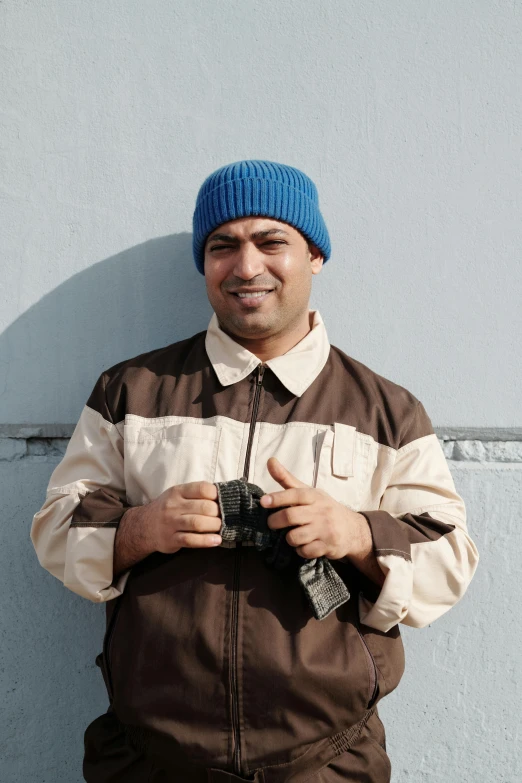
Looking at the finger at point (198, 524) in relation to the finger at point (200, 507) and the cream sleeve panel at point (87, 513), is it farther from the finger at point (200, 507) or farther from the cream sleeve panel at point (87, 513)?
the cream sleeve panel at point (87, 513)

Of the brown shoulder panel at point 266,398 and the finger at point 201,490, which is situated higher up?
the brown shoulder panel at point 266,398

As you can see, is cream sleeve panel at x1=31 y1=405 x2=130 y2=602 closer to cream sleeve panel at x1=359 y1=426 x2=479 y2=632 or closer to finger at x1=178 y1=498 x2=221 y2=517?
finger at x1=178 y1=498 x2=221 y2=517

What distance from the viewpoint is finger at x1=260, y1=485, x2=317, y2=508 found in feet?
4.62

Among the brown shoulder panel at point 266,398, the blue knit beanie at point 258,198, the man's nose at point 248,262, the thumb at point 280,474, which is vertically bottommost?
the thumb at point 280,474

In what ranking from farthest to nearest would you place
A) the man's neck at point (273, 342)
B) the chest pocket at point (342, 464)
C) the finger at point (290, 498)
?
the man's neck at point (273, 342), the chest pocket at point (342, 464), the finger at point (290, 498)

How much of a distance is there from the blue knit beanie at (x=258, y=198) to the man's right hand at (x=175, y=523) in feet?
2.35

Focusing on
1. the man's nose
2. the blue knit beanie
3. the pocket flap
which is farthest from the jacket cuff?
the blue knit beanie

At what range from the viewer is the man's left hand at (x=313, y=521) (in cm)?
142

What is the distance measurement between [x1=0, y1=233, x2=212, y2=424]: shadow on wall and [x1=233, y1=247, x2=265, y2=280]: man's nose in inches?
18.6

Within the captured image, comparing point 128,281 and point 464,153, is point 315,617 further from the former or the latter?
point 464,153

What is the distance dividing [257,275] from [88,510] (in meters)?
0.73

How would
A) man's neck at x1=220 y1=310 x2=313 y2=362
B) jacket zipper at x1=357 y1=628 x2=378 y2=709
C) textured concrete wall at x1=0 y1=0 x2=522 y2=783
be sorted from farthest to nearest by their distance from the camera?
textured concrete wall at x1=0 y1=0 x2=522 y2=783, man's neck at x1=220 y1=310 x2=313 y2=362, jacket zipper at x1=357 y1=628 x2=378 y2=709

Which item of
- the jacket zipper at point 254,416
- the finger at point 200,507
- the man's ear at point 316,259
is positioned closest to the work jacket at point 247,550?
the jacket zipper at point 254,416

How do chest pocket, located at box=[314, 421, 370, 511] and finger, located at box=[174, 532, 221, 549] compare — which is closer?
Result: finger, located at box=[174, 532, 221, 549]
